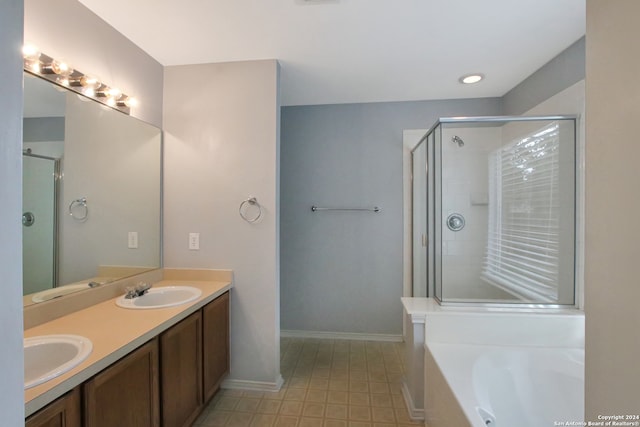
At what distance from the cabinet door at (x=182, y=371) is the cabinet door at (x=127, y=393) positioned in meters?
0.06

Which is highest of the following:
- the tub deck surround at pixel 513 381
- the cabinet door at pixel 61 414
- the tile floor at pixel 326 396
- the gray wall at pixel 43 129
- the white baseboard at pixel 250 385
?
the gray wall at pixel 43 129

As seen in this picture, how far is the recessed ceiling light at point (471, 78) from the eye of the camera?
228cm

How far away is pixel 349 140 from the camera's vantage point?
9.49 ft

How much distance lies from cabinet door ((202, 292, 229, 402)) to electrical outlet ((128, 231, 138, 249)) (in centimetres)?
69

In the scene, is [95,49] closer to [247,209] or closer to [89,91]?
[89,91]

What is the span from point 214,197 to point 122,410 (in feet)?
4.40

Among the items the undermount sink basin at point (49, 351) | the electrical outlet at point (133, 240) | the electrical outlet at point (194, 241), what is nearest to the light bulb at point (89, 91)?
the electrical outlet at point (133, 240)

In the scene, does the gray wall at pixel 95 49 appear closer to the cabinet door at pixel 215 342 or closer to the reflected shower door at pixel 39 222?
the reflected shower door at pixel 39 222

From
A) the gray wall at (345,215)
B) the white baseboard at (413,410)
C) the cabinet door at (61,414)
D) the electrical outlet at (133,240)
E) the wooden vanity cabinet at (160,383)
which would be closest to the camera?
the cabinet door at (61,414)

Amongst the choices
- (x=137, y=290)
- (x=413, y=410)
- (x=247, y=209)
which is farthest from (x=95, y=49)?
(x=413, y=410)

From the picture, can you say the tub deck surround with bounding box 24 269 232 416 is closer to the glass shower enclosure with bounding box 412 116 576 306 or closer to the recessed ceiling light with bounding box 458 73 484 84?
the glass shower enclosure with bounding box 412 116 576 306

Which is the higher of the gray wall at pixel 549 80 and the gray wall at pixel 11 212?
the gray wall at pixel 549 80

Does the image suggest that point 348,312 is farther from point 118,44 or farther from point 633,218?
A: point 118,44

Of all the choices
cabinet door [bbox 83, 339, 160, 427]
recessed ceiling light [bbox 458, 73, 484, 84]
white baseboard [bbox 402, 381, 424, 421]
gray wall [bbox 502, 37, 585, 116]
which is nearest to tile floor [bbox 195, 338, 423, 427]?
white baseboard [bbox 402, 381, 424, 421]
